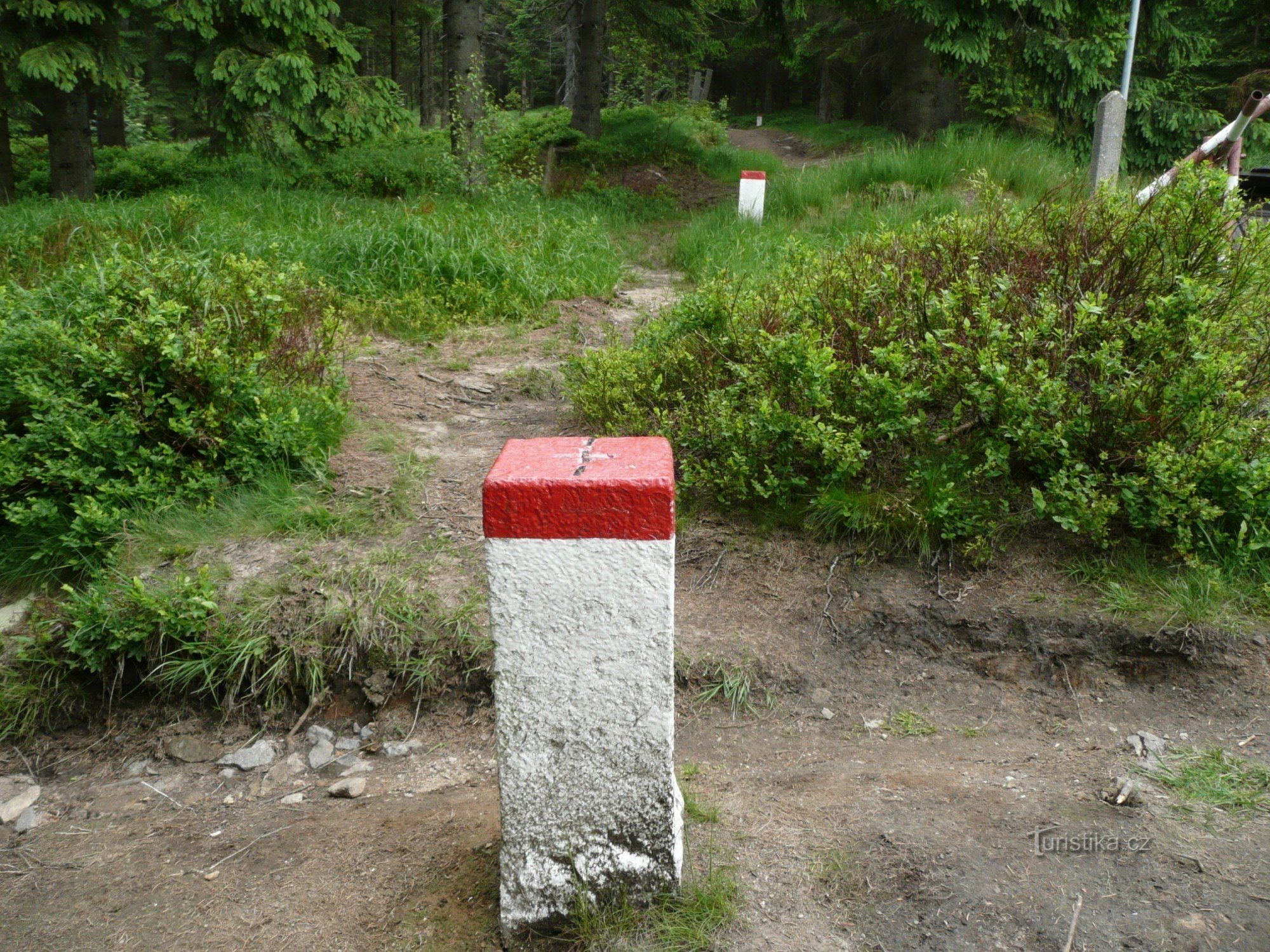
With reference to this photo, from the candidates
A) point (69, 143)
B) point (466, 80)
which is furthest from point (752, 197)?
point (69, 143)

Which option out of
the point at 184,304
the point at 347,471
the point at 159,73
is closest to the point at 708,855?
the point at 347,471

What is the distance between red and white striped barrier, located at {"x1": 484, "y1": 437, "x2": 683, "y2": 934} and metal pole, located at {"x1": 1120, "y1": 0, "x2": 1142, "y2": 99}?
1140 centimetres

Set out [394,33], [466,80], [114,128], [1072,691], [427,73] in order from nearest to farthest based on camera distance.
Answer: [1072,691] < [466,80] < [114,128] < [394,33] < [427,73]

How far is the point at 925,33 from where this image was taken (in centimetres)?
1243

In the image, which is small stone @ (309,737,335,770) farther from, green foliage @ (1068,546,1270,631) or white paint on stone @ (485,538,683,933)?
green foliage @ (1068,546,1270,631)

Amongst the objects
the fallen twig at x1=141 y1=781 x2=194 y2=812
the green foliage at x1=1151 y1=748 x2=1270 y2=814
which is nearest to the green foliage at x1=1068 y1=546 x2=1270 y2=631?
the green foliage at x1=1151 y1=748 x2=1270 y2=814

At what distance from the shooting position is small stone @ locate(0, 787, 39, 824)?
3.39 metres

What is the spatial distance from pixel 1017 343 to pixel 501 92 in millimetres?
50212

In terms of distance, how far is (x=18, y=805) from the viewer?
3451mm

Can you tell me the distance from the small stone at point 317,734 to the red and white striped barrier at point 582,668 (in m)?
1.60

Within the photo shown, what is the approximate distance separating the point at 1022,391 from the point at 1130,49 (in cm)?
1056

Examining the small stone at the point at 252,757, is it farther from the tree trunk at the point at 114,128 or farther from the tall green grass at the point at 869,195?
the tree trunk at the point at 114,128

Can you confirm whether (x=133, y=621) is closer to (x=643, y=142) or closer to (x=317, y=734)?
(x=317, y=734)

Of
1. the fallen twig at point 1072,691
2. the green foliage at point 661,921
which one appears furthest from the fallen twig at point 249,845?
the fallen twig at point 1072,691
